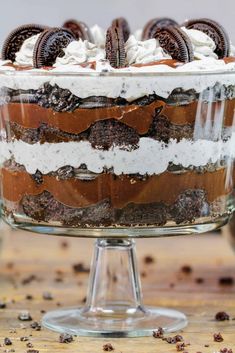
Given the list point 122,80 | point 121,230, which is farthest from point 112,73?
point 121,230

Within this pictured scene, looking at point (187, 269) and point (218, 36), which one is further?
point (187, 269)

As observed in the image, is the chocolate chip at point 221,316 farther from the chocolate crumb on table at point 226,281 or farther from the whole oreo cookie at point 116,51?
the whole oreo cookie at point 116,51

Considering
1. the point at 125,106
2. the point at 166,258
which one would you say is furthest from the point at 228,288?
the point at 125,106

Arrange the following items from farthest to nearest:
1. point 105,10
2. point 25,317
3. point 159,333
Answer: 1. point 105,10
2. point 25,317
3. point 159,333

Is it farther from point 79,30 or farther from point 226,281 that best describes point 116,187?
point 226,281

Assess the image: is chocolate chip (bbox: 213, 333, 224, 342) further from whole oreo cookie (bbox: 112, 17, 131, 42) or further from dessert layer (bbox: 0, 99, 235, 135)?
whole oreo cookie (bbox: 112, 17, 131, 42)

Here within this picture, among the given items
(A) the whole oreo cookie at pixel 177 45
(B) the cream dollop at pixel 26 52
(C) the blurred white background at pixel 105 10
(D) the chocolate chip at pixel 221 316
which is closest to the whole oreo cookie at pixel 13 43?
(B) the cream dollop at pixel 26 52

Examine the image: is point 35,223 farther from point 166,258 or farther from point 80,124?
point 166,258
